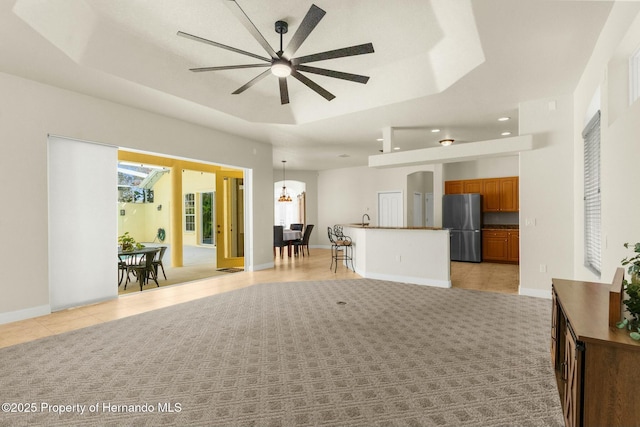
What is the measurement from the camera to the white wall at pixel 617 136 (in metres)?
2.13

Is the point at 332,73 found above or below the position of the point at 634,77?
above

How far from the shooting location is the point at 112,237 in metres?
4.97

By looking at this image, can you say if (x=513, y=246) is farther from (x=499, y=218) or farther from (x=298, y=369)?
(x=298, y=369)

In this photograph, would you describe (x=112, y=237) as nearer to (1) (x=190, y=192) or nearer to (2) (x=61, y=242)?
(2) (x=61, y=242)

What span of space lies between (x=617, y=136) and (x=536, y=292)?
10.5 ft

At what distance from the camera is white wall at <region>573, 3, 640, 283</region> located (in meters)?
2.13

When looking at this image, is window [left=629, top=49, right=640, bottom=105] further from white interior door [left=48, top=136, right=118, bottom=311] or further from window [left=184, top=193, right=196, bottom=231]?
window [left=184, top=193, right=196, bottom=231]

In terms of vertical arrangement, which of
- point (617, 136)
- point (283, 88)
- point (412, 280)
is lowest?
point (412, 280)

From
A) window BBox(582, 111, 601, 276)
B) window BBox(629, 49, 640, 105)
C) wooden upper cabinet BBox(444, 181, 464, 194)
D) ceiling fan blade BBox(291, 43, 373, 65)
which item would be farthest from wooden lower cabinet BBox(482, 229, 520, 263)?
ceiling fan blade BBox(291, 43, 373, 65)

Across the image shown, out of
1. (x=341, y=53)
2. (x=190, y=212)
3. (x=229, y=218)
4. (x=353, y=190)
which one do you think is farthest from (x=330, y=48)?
(x=190, y=212)

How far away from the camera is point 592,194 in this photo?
3.72m

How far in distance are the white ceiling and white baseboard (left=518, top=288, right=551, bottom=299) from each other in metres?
2.87

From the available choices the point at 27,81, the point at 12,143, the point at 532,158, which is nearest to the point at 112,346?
the point at 12,143

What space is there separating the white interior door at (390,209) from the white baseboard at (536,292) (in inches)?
205
